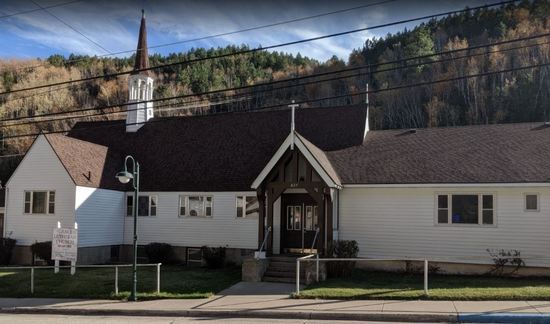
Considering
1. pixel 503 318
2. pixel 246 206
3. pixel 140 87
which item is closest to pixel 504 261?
pixel 503 318

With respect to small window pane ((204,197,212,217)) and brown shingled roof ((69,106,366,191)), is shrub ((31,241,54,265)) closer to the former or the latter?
brown shingled roof ((69,106,366,191))

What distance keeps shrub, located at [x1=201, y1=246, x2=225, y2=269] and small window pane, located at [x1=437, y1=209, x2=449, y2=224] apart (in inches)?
376

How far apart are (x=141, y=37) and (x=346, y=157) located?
52.9 feet

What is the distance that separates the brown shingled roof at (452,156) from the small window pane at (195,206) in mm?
6705

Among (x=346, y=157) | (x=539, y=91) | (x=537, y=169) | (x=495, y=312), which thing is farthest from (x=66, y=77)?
(x=539, y=91)

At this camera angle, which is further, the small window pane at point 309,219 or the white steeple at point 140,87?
the white steeple at point 140,87

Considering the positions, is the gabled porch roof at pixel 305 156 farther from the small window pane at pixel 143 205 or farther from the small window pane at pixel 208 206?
the small window pane at pixel 143 205

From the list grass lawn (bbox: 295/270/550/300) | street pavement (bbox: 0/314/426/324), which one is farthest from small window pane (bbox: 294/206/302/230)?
street pavement (bbox: 0/314/426/324)

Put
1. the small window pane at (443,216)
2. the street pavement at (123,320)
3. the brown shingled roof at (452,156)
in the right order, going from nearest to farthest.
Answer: the street pavement at (123,320), the brown shingled roof at (452,156), the small window pane at (443,216)

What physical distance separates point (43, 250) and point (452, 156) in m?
18.7

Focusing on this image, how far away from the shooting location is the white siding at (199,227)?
24641 mm

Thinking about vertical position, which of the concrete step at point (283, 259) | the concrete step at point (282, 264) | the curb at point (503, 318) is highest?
the concrete step at point (283, 259)

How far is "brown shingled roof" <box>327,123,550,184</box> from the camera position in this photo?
20875mm

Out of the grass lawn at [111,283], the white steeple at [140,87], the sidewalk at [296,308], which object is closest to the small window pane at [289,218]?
the grass lawn at [111,283]
